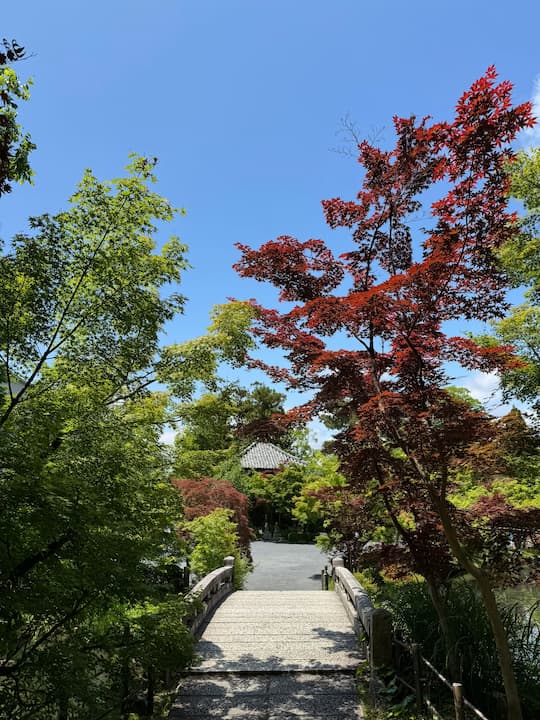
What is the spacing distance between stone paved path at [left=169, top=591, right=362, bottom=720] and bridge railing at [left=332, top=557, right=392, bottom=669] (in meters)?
0.23

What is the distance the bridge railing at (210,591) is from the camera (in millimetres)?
7045

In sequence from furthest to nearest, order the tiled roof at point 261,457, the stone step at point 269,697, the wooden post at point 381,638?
the tiled roof at point 261,457 → the wooden post at point 381,638 → the stone step at point 269,697

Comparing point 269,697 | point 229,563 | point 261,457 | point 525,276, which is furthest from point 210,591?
point 261,457

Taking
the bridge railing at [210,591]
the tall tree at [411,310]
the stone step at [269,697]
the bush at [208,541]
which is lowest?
the stone step at [269,697]

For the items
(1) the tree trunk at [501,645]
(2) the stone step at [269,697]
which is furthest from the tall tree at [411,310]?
(2) the stone step at [269,697]

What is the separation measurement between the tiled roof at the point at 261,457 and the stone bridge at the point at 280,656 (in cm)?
2086

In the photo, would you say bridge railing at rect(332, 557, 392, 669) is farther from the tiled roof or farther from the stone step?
the tiled roof

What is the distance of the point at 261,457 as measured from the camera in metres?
31.8

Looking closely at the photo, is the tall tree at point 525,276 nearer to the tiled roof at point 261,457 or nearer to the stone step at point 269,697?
the stone step at point 269,697

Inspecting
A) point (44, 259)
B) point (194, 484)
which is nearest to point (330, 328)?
point (44, 259)

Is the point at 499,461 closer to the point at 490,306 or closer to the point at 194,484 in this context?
the point at 490,306

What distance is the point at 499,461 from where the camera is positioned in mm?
4867

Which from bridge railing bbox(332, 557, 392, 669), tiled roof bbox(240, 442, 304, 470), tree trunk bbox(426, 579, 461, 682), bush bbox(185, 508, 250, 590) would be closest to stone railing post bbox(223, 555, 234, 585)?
bush bbox(185, 508, 250, 590)

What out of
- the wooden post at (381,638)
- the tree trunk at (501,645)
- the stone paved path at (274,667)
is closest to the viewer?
the tree trunk at (501,645)
